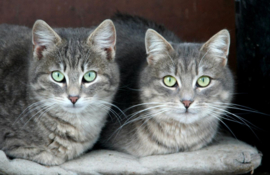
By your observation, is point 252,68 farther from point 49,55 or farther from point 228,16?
point 49,55

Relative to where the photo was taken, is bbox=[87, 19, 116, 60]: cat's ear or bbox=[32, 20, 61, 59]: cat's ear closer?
bbox=[32, 20, 61, 59]: cat's ear

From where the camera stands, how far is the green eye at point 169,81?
3.84 m

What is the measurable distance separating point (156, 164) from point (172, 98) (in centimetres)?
66

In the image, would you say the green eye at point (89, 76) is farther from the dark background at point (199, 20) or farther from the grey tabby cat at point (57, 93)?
the dark background at point (199, 20)

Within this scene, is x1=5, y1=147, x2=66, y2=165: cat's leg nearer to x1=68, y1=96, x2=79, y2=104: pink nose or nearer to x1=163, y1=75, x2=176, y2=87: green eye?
x1=68, y1=96, x2=79, y2=104: pink nose

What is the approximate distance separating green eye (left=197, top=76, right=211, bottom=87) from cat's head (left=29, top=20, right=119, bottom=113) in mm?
804

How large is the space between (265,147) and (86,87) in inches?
79.9

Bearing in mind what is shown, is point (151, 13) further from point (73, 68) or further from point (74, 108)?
point (74, 108)

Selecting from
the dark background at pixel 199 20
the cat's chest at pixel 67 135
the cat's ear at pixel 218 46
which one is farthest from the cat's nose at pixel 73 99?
the dark background at pixel 199 20

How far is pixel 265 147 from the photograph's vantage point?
427 cm

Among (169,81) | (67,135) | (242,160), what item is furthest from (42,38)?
(242,160)

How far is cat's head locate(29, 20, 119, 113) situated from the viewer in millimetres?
3578

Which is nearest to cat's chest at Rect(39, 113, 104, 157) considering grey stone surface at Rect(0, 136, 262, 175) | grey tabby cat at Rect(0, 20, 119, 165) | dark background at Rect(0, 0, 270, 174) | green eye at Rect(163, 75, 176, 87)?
grey tabby cat at Rect(0, 20, 119, 165)

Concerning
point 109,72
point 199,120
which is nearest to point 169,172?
point 199,120
